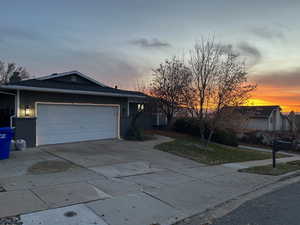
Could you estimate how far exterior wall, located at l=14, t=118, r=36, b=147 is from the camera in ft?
36.1

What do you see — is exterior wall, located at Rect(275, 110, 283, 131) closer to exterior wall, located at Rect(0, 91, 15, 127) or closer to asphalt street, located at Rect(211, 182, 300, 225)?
asphalt street, located at Rect(211, 182, 300, 225)

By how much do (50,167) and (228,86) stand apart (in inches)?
353

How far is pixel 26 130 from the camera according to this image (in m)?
11.2

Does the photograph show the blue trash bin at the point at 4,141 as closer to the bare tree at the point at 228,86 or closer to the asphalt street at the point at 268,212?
the asphalt street at the point at 268,212

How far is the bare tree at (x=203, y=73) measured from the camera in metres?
12.6

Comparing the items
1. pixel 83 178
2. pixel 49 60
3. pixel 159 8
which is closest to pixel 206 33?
pixel 159 8

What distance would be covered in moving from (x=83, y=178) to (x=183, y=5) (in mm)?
10031

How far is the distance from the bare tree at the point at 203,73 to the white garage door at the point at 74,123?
4953 millimetres

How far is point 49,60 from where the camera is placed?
19.3 m

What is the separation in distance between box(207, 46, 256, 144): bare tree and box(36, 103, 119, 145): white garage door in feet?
19.6

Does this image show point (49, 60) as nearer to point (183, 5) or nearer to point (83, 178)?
point (183, 5)

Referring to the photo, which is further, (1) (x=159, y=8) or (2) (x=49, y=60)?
(2) (x=49, y=60)

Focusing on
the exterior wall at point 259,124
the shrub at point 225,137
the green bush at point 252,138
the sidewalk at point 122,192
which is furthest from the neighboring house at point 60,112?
the exterior wall at point 259,124

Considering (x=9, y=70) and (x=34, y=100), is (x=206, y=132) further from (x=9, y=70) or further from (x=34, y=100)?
(x=9, y=70)
